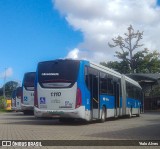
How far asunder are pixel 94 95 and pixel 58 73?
2.30 metres

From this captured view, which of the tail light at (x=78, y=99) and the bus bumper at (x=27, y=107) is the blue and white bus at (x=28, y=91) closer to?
the bus bumper at (x=27, y=107)

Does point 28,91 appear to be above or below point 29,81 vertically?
below

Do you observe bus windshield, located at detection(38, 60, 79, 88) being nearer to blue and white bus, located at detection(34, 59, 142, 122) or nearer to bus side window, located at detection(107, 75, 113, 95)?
blue and white bus, located at detection(34, 59, 142, 122)

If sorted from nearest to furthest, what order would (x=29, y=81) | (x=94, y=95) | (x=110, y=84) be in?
(x=94, y=95)
(x=110, y=84)
(x=29, y=81)

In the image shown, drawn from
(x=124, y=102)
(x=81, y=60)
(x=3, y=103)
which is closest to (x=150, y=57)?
(x=3, y=103)

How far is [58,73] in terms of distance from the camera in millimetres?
18047

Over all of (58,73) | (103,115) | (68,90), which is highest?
(58,73)

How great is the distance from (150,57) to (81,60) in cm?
4919

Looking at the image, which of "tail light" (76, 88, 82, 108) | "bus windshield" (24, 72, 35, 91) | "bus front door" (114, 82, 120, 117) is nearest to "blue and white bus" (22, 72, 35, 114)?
"bus windshield" (24, 72, 35, 91)

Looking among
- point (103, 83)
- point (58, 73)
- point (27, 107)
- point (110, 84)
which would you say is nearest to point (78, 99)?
point (58, 73)

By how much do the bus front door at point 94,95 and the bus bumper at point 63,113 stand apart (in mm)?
1461

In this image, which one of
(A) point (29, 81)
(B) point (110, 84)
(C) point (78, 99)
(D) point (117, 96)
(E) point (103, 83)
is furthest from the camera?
(A) point (29, 81)

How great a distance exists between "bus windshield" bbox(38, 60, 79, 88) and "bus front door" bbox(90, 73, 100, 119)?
1.35 metres

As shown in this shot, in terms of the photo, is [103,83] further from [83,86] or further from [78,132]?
[78,132]
